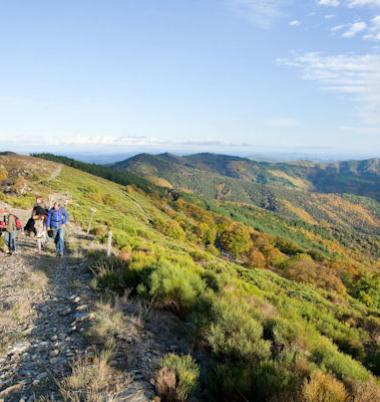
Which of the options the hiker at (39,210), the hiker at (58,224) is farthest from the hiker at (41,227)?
the hiker at (58,224)

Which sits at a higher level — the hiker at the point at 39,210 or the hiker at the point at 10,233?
the hiker at the point at 39,210

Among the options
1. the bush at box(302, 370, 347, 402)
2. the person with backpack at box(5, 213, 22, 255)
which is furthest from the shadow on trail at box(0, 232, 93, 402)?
the bush at box(302, 370, 347, 402)

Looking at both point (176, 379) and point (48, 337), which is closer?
point (176, 379)

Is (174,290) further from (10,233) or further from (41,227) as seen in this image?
(41,227)

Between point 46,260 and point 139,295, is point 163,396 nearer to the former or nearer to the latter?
point 139,295

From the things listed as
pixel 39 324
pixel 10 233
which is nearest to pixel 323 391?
pixel 39 324

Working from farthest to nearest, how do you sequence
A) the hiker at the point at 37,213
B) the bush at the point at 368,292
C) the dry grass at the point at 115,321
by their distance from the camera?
the bush at the point at 368,292 < the hiker at the point at 37,213 < the dry grass at the point at 115,321

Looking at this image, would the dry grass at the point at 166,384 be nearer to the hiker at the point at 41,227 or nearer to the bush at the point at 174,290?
the bush at the point at 174,290

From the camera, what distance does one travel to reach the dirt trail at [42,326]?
4516 millimetres

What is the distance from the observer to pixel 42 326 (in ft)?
21.1

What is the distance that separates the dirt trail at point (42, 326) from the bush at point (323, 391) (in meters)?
1.95

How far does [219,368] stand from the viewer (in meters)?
5.00

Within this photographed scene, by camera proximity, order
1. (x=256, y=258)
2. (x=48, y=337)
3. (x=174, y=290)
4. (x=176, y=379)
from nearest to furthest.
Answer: (x=176, y=379) < (x=48, y=337) < (x=174, y=290) < (x=256, y=258)

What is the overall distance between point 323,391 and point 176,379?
1.93 meters
